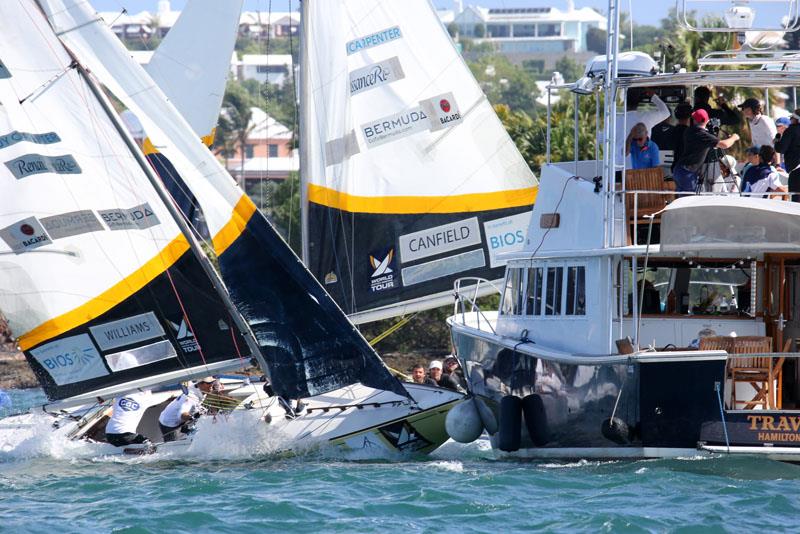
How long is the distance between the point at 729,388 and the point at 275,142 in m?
101

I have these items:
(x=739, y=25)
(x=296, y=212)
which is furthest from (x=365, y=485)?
(x=296, y=212)

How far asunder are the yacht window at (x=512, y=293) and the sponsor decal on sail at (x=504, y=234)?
153 inches

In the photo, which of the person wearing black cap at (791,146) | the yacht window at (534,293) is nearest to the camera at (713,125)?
the person wearing black cap at (791,146)

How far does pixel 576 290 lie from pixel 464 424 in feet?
7.77

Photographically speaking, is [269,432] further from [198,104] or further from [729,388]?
[198,104]

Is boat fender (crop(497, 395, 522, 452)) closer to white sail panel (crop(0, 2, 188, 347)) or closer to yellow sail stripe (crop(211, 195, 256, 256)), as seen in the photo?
yellow sail stripe (crop(211, 195, 256, 256))

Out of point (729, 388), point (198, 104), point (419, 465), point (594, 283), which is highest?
point (198, 104)

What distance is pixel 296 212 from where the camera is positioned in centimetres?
4497

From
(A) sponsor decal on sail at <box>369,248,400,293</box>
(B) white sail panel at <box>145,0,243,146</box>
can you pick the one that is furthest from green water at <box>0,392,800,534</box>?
(B) white sail panel at <box>145,0,243,146</box>

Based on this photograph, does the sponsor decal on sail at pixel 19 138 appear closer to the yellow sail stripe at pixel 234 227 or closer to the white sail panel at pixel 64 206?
the white sail panel at pixel 64 206

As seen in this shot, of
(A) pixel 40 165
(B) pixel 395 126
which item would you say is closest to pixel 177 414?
(A) pixel 40 165

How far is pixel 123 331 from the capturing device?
1930cm

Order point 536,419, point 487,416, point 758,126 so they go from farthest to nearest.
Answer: point 487,416, point 758,126, point 536,419

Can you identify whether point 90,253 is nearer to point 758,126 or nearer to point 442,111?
point 442,111
